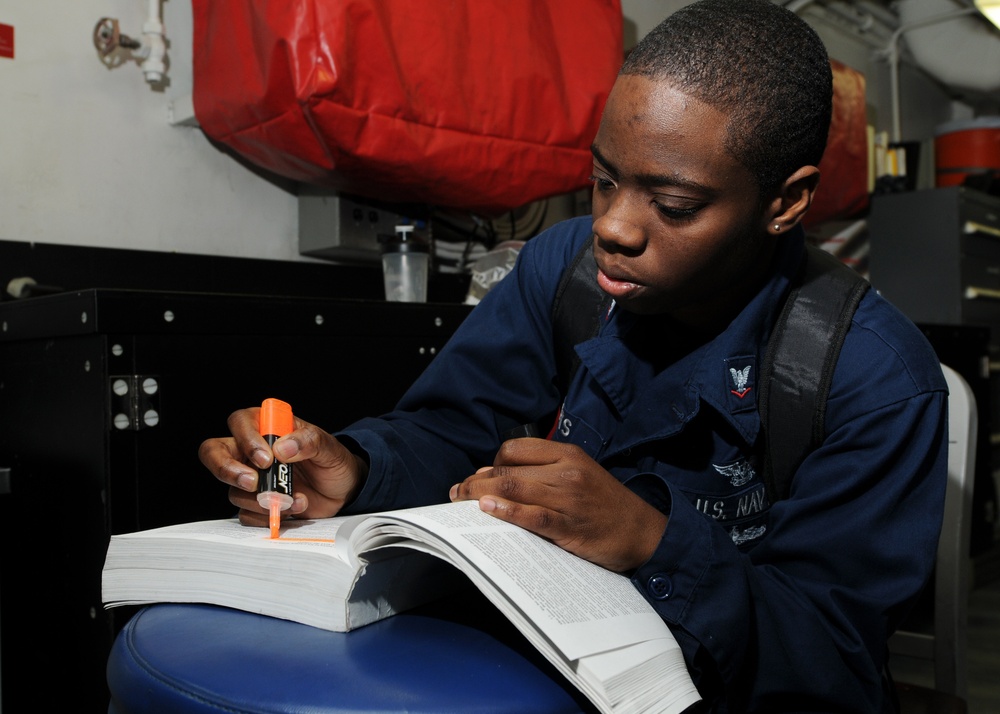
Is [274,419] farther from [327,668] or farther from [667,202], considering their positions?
[667,202]

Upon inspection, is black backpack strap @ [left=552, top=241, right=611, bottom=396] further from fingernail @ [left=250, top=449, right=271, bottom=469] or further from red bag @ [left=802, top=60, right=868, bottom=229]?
red bag @ [left=802, top=60, right=868, bottom=229]

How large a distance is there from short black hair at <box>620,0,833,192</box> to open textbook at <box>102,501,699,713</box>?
0.39m

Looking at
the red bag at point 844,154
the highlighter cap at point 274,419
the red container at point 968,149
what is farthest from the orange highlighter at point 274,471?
the red container at point 968,149

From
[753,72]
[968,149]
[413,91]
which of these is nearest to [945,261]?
[968,149]

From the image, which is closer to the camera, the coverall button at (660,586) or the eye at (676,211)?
the coverall button at (660,586)

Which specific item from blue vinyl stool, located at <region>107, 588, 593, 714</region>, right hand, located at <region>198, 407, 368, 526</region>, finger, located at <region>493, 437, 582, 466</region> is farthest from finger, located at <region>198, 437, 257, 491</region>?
finger, located at <region>493, 437, 582, 466</region>

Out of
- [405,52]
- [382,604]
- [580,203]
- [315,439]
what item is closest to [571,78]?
[405,52]

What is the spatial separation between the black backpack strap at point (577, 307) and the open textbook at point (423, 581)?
33 centimetres

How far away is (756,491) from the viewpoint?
0.83m

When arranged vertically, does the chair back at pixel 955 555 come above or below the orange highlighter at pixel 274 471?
below

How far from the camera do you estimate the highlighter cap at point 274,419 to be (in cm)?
76

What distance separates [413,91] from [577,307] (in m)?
0.80

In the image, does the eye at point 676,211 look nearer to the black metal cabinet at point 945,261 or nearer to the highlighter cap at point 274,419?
the highlighter cap at point 274,419

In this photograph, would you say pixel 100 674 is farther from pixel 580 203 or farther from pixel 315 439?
pixel 580 203
